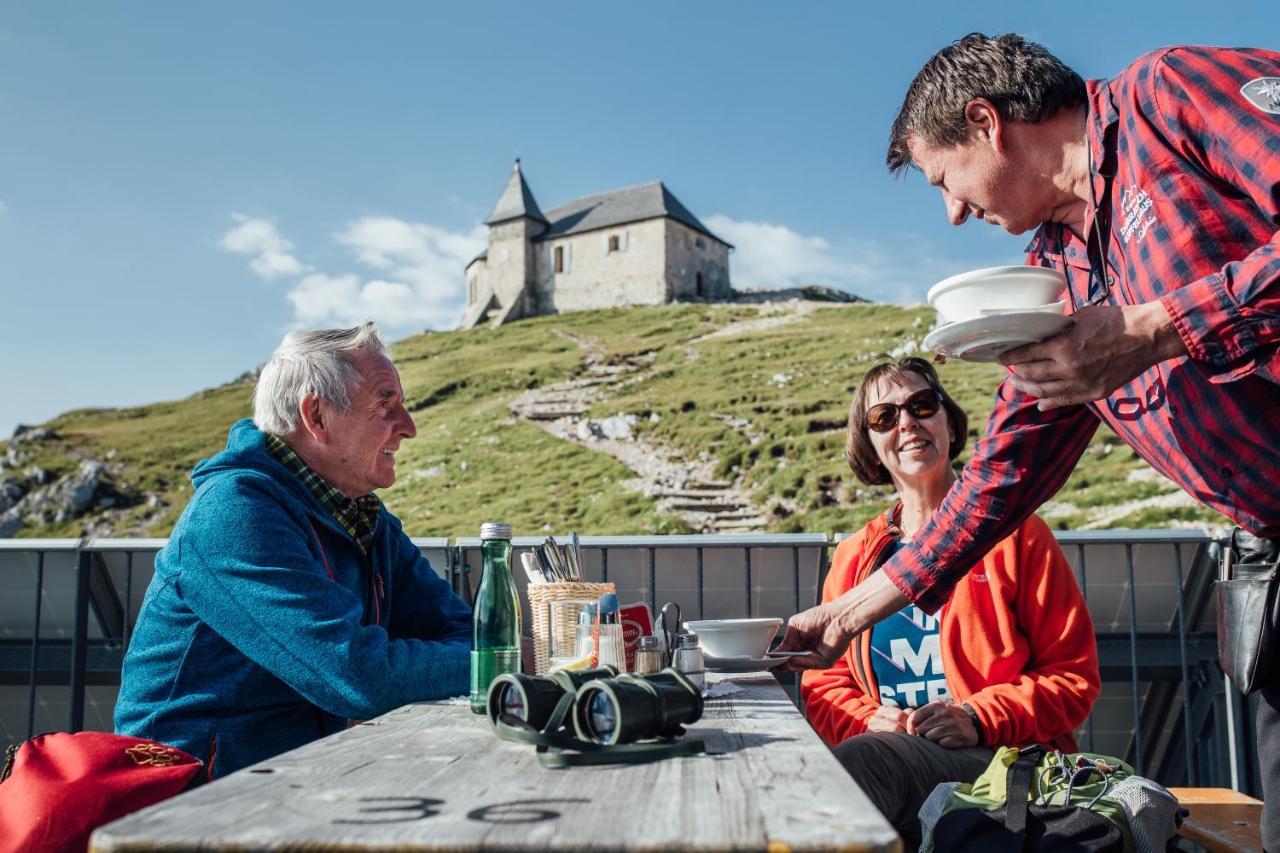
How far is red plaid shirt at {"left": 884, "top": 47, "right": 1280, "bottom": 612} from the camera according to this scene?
1.72 meters

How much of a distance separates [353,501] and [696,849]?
2.16m

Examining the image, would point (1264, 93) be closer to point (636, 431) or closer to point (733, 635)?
point (733, 635)

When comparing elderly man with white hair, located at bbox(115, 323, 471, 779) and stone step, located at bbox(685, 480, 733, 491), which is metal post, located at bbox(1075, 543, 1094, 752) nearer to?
elderly man with white hair, located at bbox(115, 323, 471, 779)

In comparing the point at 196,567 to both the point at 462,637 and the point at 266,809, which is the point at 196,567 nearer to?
the point at 462,637

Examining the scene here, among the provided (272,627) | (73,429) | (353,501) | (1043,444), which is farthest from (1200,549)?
(73,429)

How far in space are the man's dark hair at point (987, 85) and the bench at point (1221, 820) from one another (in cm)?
179

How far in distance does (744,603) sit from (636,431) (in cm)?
3184

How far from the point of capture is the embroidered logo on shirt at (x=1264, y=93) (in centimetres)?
173

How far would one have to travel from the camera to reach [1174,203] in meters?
1.93

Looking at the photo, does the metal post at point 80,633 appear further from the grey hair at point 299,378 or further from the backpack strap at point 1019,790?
the backpack strap at point 1019,790

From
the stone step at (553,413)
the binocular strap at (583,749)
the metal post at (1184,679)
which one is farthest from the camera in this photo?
the stone step at (553,413)

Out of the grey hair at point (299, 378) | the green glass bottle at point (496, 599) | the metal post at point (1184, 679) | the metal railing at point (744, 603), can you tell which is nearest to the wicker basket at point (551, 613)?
the green glass bottle at point (496, 599)

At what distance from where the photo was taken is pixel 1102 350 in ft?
5.84

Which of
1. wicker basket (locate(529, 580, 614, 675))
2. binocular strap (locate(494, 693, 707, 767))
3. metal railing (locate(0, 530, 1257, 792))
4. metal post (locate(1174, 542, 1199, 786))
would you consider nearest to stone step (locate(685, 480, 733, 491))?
metal railing (locate(0, 530, 1257, 792))
